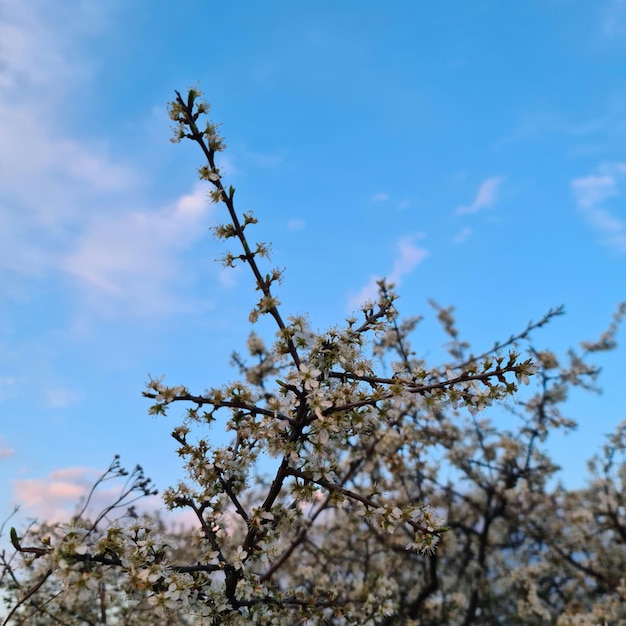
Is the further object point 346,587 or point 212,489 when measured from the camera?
point 346,587

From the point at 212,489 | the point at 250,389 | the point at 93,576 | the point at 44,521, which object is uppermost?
the point at 44,521

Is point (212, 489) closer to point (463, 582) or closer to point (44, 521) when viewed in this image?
point (44, 521)

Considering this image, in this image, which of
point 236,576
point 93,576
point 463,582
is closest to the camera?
point 93,576

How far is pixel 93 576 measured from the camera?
2529mm

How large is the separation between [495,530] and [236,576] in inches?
330

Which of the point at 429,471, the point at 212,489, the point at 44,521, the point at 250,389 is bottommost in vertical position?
the point at 212,489

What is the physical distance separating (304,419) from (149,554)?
1056mm

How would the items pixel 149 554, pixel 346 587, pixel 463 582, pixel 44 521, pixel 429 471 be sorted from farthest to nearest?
pixel 463 582 < pixel 429 471 < pixel 346 587 < pixel 44 521 < pixel 149 554

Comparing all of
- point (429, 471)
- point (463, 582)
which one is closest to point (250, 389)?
point (429, 471)

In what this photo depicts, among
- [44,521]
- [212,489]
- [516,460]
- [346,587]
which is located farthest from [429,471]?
[212,489]

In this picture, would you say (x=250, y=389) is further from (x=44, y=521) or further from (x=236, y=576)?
(x=44, y=521)

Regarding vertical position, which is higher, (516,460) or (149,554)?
(516,460)

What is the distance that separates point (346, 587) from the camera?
6941mm

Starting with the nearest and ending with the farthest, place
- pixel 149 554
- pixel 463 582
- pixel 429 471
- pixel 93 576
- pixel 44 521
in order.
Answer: pixel 93 576 < pixel 149 554 < pixel 44 521 < pixel 429 471 < pixel 463 582
